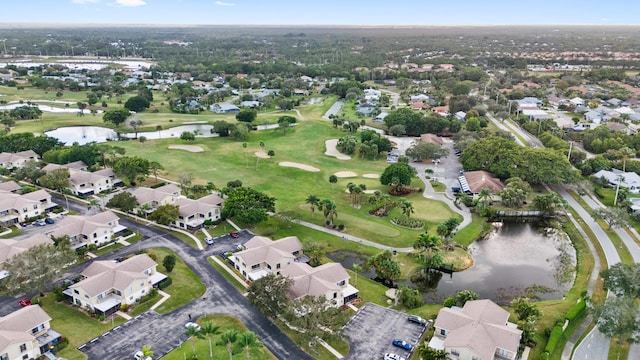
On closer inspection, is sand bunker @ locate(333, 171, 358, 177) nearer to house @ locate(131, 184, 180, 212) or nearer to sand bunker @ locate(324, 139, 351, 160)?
sand bunker @ locate(324, 139, 351, 160)

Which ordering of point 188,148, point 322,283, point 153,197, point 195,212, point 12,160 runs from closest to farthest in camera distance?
point 322,283, point 195,212, point 153,197, point 12,160, point 188,148

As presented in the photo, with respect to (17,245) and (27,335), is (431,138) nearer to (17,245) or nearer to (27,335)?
(17,245)

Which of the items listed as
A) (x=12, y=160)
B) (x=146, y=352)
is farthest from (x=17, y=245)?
(x=12, y=160)

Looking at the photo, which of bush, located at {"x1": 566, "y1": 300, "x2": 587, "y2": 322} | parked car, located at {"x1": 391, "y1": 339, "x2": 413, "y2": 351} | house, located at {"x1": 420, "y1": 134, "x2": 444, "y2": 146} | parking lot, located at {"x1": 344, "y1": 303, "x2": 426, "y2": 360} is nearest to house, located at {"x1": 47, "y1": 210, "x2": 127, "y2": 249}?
parking lot, located at {"x1": 344, "y1": 303, "x2": 426, "y2": 360}

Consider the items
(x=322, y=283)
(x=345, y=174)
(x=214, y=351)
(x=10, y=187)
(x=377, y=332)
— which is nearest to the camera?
(x=214, y=351)

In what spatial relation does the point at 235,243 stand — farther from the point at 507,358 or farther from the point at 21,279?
the point at 507,358

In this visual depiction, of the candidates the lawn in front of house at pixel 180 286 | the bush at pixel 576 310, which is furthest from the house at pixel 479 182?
the lawn in front of house at pixel 180 286

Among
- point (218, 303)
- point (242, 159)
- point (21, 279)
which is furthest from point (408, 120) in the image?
point (21, 279)
